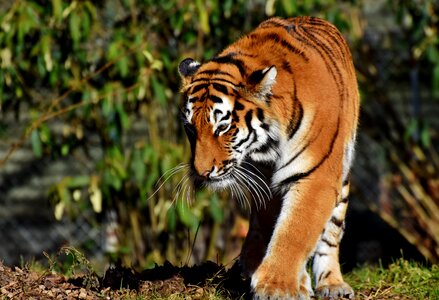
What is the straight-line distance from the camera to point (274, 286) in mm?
3688

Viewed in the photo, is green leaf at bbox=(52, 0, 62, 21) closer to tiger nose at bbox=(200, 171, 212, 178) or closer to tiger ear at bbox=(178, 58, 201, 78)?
tiger ear at bbox=(178, 58, 201, 78)

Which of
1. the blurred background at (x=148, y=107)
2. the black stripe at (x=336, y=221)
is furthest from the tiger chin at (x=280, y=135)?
the blurred background at (x=148, y=107)

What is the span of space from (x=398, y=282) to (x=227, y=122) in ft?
3.95

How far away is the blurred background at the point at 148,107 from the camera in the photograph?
617cm

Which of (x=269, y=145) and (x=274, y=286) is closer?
(x=274, y=286)

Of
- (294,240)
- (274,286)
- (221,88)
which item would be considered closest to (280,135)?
(221,88)

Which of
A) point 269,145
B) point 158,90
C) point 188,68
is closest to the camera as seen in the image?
point 269,145

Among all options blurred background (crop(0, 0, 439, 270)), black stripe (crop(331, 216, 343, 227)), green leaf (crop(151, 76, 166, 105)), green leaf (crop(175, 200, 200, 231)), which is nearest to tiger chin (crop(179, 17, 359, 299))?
black stripe (crop(331, 216, 343, 227))

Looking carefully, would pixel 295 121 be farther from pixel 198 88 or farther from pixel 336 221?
pixel 336 221

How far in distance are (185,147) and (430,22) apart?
6.61 ft

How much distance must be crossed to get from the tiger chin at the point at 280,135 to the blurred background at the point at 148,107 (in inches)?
47.4

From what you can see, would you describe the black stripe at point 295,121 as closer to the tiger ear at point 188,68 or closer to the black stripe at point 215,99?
the black stripe at point 215,99

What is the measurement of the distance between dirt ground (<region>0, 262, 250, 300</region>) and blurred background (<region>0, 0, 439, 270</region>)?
0.82 metres

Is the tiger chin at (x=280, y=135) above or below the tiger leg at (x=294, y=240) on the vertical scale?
above
